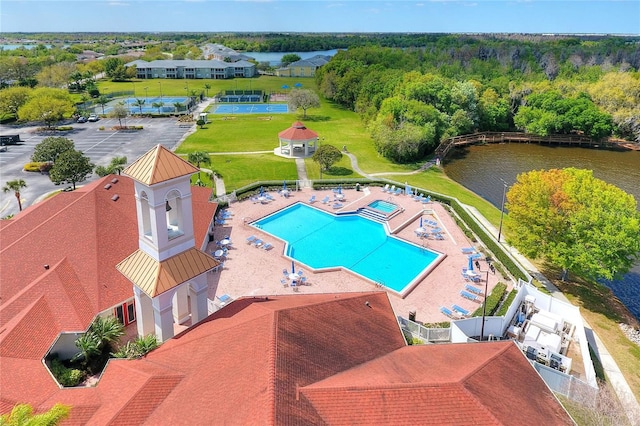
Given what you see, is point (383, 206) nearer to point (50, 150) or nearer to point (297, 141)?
point (297, 141)

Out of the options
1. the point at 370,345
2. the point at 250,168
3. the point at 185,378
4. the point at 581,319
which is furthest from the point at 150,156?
the point at 250,168

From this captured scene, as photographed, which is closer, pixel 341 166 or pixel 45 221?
pixel 45 221

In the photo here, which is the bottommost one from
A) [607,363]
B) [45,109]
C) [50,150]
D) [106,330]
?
[607,363]

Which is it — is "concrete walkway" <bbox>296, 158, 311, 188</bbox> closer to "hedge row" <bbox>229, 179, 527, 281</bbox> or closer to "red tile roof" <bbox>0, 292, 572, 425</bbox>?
"hedge row" <bbox>229, 179, 527, 281</bbox>

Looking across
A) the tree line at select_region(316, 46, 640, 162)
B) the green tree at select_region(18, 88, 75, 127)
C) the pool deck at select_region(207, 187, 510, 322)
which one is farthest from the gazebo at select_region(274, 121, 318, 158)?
the green tree at select_region(18, 88, 75, 127)

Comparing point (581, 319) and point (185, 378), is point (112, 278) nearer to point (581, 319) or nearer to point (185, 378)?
point (185, 378)

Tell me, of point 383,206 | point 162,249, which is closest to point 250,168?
point 383,206
